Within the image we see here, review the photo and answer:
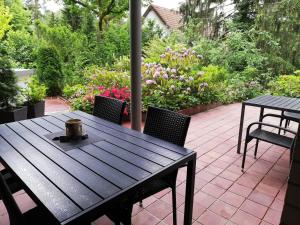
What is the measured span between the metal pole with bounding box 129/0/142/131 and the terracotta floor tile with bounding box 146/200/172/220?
2.70 ft

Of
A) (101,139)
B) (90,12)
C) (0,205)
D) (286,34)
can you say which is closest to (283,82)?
(286,34)

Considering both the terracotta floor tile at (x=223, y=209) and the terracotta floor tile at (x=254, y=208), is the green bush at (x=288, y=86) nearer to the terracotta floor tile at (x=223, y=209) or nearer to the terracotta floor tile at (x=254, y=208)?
the terracotta floor tile at (x=254, y=208)

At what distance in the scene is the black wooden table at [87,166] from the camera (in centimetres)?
98

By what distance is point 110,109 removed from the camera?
2.27 metres

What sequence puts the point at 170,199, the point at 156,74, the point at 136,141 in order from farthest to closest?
the point at 156,74
the point at 170,199
the point at 136,141

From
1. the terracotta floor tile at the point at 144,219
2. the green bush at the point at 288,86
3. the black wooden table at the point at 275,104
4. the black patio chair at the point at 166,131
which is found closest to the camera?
the black patio chair at the point at 166,131

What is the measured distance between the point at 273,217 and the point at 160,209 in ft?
3.07

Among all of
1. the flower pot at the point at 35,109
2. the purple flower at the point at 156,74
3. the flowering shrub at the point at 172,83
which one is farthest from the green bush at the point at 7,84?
the purple flower at the point at 156,74

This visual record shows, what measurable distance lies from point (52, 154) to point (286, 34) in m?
8.22

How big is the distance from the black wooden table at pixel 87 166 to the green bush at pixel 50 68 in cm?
495

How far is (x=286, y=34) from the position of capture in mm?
7367

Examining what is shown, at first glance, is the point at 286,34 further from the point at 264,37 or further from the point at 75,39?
the point at 75,39

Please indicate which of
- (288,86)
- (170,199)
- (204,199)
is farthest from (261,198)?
(288,86)

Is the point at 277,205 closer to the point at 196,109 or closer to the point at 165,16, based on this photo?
the point at 196,109
